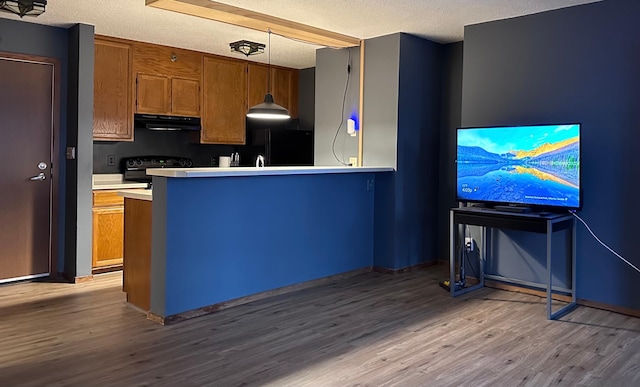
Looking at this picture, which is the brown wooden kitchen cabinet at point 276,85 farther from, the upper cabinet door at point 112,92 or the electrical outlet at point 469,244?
the electrical outlet at point 469,244

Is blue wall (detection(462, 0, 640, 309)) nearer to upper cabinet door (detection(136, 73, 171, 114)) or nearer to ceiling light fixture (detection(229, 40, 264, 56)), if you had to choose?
ceiling light fixture (detection(229, 40, 264, 56))

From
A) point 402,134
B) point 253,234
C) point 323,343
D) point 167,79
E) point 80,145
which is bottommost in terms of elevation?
point 323,343

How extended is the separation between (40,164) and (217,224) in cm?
200

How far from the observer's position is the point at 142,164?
19.7ft

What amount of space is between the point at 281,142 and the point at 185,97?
118cm

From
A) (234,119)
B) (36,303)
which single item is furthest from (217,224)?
(234,119)

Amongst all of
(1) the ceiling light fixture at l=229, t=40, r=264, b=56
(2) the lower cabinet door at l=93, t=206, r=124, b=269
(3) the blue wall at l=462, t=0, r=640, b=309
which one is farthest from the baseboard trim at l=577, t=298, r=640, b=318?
(2) the lower cabinet door at l=93, t=206, r=124, b=269

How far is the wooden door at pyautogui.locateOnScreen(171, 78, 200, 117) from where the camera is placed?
5926mm

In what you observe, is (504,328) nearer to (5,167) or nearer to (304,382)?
(304,382)

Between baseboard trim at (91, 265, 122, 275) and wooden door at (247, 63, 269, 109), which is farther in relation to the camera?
wooden door at (247, 63, 269, 109)

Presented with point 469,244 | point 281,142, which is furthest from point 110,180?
point 469,244

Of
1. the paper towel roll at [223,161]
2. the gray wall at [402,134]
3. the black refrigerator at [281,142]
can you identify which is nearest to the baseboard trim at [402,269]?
the gray wall at [402,134]

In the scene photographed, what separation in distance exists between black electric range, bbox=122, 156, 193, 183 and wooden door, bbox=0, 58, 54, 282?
1.02 m

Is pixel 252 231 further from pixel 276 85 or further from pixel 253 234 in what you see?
pixel 276 85
